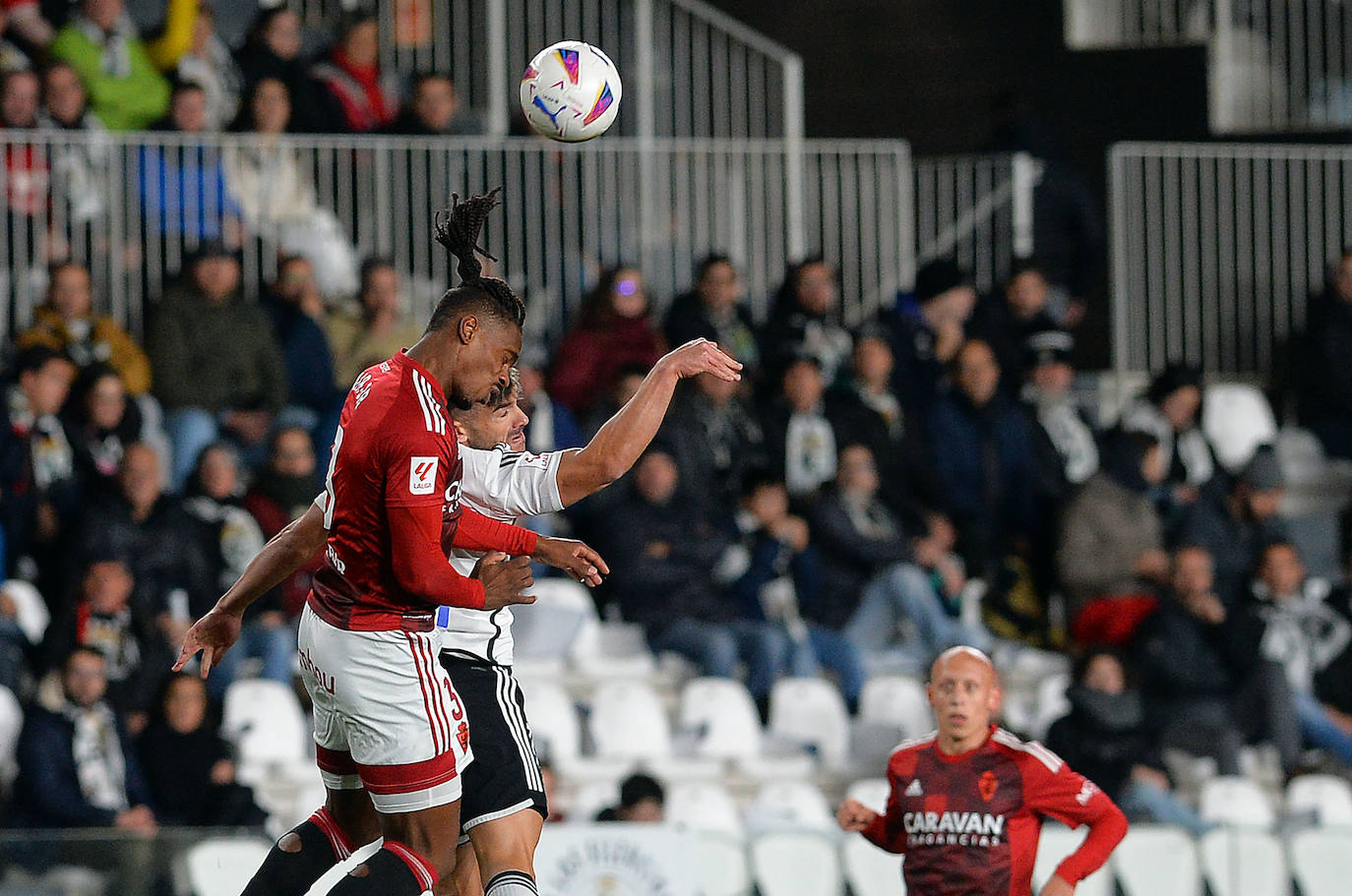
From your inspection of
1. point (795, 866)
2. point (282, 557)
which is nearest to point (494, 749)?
point (282, 557)

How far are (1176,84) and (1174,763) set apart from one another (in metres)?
6.09

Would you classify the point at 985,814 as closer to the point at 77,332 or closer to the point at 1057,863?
the point at 1057,863

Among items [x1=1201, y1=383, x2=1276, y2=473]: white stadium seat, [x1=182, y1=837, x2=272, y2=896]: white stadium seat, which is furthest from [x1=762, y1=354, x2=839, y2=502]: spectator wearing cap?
[x1=182, y1=837, x2=272, y2=896]: white stadium seat

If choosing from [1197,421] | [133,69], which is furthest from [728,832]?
[133,69]

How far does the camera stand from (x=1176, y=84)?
49.6 feet

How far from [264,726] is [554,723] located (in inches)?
52.0

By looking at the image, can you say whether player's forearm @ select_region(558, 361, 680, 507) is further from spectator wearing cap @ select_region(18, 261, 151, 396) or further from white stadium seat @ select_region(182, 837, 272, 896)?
spectator wearing cap @ select_region(18, 261, 151, 396)

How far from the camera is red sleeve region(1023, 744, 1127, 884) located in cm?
652

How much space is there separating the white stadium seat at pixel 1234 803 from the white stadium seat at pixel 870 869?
2.34 metres

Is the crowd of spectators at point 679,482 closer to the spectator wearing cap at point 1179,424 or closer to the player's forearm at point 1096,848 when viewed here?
the spectator wearing cap at point 1179,424

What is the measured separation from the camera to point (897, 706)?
34.8 ft

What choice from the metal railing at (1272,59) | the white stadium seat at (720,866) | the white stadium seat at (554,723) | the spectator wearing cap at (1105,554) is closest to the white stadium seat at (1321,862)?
the white stadium seat at (720,866)

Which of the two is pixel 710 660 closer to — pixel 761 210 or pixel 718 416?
pixel 718 416

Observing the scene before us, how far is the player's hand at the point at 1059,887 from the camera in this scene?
6.38m
